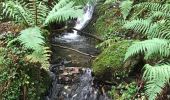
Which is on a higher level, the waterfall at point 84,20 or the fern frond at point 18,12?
the fern frond at point 18,12

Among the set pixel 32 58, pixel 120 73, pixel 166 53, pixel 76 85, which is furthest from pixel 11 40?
pixel 166 53

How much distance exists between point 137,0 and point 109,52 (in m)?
2.78

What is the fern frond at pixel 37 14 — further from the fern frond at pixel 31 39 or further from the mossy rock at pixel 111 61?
the mossy rock at pixel 111 61

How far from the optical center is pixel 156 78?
5.68 m

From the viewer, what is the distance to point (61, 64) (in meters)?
7.90

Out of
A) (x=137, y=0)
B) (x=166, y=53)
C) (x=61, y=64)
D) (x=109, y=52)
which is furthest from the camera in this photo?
(x=137, y=0)

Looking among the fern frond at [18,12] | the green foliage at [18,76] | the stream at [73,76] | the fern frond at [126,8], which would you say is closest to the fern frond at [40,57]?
the green foliage at [18,76]

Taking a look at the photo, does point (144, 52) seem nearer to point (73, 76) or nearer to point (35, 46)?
point (73, 76)

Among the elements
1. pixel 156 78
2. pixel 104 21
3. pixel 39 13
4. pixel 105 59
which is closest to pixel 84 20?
pixel 104 21

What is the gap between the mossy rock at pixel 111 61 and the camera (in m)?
7.01

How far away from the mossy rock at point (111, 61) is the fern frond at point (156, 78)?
4.12 feet

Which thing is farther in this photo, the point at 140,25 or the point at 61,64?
the point at 61,64

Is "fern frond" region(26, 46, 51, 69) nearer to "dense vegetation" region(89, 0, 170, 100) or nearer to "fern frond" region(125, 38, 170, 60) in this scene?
"dense vegetation" region(89, 0, 170, 100)

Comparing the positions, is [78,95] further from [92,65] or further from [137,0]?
[137,0]
